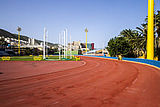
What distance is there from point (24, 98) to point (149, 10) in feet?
94.9

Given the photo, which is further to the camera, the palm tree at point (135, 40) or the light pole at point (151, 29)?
the palm tree at point (135, 40)

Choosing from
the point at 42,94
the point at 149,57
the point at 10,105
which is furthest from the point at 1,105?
the point at 149,57

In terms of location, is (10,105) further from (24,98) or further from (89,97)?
(89,97)

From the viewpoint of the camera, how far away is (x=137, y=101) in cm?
578

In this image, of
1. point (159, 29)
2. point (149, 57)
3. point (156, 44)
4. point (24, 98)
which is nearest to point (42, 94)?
point (24, 98)

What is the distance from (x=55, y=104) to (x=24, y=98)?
1837 mm

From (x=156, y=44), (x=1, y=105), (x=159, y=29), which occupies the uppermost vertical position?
(x=159, y=29)

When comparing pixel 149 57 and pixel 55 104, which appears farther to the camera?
pixel 149 57

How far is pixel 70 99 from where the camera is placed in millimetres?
6074

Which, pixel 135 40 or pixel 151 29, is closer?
pixel 151 29

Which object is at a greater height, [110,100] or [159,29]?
[159,29]

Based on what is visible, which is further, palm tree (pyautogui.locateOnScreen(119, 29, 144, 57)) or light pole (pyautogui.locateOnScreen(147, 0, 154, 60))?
palm tree (pyautogui.locateOnScreen(119, 29, 144, 57))

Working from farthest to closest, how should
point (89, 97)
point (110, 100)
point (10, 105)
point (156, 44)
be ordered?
point (156, 44) → point (89, 97) → point (110, 100) → point (10, 105)

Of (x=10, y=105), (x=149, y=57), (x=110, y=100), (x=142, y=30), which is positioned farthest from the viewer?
(x=142, y=30)
